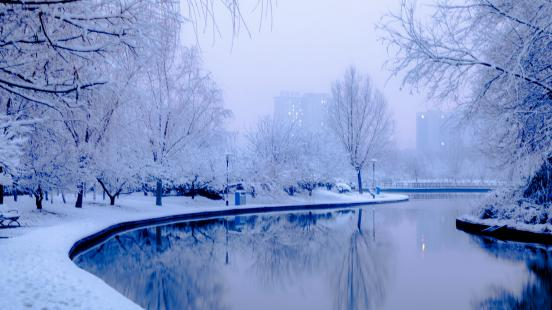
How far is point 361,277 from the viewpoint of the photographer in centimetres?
1088

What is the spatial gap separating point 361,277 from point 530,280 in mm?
3584

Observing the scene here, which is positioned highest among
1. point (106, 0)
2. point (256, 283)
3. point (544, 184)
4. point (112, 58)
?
point (106, 0)

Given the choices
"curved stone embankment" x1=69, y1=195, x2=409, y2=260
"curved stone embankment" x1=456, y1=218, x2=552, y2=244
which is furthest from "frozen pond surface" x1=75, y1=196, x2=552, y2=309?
"curved stone embankment" x1=456, y1=218, x2=552, y2=244

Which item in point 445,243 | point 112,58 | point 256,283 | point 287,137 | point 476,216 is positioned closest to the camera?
point 112,58

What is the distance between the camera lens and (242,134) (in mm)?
49656

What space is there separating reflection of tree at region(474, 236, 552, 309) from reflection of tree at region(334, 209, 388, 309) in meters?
1.98

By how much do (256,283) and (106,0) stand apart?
700cm

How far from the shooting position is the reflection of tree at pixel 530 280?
857cm

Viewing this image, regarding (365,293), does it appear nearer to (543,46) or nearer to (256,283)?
(256,283)

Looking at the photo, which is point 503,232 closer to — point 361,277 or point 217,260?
point 361,277

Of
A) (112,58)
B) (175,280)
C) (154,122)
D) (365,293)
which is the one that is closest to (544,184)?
(365,293)

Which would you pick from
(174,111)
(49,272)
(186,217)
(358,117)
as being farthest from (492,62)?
(358,117)

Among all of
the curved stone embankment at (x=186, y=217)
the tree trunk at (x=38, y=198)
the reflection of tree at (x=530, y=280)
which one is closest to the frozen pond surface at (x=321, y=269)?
the reflection of tree at (x=530, y=280)

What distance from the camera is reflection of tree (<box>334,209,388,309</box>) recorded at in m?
8.95
